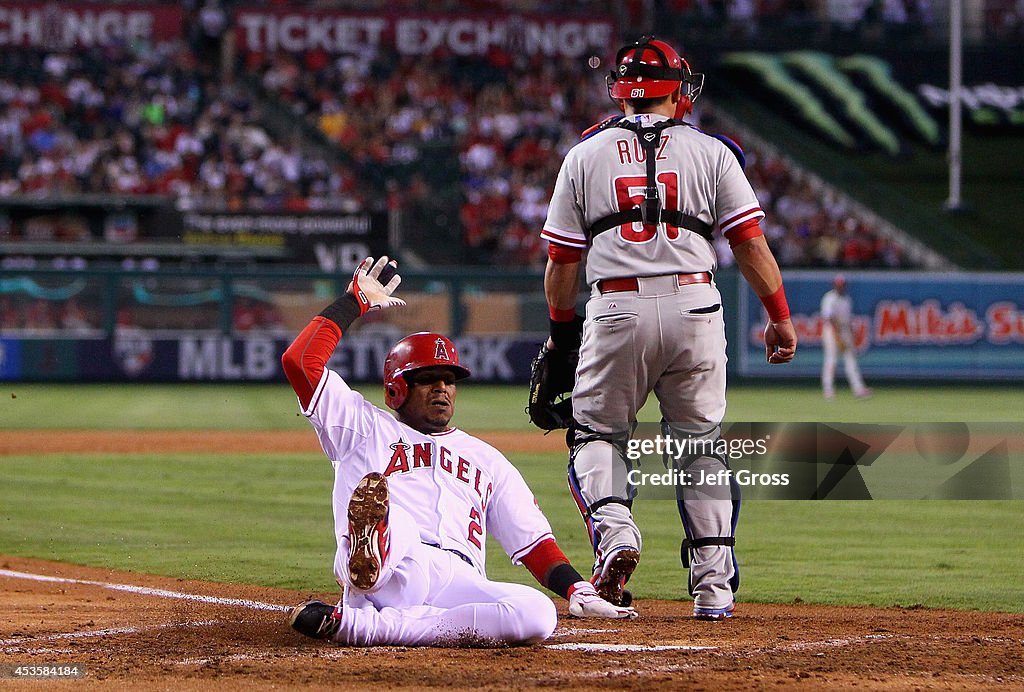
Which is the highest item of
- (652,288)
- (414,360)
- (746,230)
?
(746,230)

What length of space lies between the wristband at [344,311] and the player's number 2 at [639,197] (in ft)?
3.58

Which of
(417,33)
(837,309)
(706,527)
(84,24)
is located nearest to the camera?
(706,527)

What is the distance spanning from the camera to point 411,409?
208 inches

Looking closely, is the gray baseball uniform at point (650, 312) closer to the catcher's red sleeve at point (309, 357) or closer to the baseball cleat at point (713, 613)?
the baseball cleat at point (713, 613)

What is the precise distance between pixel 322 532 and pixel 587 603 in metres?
4.30

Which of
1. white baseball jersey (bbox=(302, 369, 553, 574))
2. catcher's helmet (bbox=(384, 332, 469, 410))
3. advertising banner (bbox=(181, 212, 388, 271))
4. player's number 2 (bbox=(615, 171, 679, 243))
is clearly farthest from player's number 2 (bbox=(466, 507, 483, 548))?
advertising banner (bbox=(181, 212, 388, 271))

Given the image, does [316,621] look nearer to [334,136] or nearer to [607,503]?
[607,503]

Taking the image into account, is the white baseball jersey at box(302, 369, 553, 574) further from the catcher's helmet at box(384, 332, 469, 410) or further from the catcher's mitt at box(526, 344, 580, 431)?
the catcher's mitt at box(526, 344, 580, 431)

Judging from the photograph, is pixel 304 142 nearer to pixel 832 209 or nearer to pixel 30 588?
pixel 832 209

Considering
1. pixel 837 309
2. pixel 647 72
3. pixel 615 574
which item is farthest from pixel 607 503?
pixel 837 309

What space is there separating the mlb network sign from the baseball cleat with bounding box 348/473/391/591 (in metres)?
20.7

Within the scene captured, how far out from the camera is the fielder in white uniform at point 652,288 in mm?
5363

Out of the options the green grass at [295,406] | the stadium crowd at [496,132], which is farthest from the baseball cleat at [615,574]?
the stadium crowd at [496,132]

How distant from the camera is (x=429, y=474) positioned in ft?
17.1
